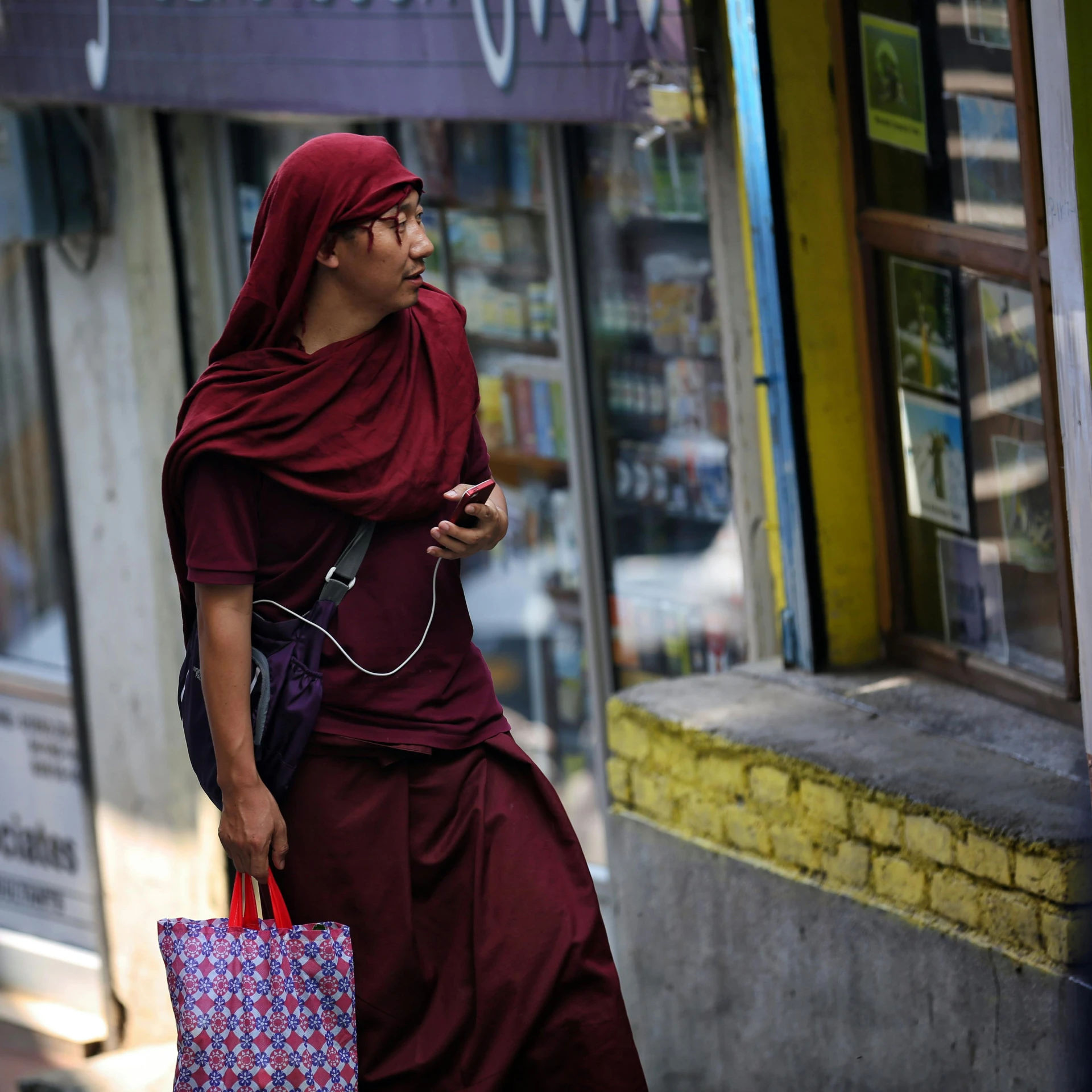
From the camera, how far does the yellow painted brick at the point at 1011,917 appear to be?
3.09 metres

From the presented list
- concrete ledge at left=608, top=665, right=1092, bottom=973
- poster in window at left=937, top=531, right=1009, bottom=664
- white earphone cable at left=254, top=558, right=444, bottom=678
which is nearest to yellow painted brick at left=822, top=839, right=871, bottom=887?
concrete ledge at left=608, top=665, right=1092, bottom=973

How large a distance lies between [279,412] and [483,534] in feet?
1.20

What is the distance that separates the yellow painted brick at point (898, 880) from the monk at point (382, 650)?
2.30 feet

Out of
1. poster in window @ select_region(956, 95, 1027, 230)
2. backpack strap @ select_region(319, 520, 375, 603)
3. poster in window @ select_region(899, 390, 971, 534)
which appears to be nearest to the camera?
backpack strap @ select_region(319, 520, 375, 603)

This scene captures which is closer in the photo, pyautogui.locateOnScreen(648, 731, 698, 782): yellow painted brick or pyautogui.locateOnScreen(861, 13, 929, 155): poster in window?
pyautogui.locateOnScreen(861, 13, 929, 155): poster in window

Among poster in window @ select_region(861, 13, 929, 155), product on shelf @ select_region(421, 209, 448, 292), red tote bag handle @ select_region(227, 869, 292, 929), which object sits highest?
poster in window @ select_region(861, 13, 929, 155)

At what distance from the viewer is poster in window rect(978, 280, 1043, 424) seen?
11.7ft

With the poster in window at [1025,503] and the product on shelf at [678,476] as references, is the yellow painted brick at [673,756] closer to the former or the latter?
the poster in window at [1025,503]

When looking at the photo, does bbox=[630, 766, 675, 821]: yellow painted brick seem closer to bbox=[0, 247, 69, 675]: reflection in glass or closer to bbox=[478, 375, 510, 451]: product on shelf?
bbox=[478, 375, 510, 451]: product on shelf

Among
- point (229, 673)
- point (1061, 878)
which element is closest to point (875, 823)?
point (1061, 878)

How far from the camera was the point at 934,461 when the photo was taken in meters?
3.95

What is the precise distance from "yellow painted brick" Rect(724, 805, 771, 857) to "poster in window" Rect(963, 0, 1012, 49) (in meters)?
1.64

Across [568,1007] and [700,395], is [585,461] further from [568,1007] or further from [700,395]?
[568,1007]

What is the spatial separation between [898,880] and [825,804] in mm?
235
